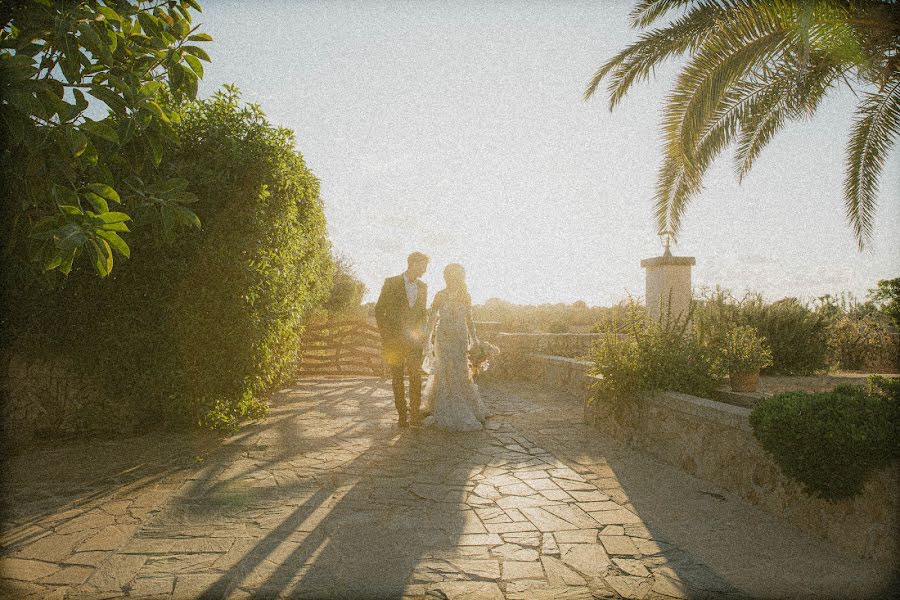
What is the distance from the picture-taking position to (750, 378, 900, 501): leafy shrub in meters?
3.11

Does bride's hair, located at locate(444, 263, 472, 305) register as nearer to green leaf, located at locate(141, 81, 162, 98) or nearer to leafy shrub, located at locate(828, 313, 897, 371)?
green leaf, located at locate(141, 81, 162, 98)

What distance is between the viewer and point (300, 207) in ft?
24.7

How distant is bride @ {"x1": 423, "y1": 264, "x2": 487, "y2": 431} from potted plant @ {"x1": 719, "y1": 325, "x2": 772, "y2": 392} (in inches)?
126

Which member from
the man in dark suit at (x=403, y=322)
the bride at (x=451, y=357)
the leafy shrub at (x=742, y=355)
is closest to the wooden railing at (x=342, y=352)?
the bride at (x=451, y=357)

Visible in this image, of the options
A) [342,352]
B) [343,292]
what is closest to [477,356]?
[342,352]

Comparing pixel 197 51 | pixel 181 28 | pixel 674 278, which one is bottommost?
pixel 674 278

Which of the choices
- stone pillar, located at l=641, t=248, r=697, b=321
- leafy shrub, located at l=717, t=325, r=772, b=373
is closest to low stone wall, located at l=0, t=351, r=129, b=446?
leafy shrub, located at l=717, t=325, r=772, b=373

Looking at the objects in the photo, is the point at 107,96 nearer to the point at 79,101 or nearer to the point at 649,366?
the point at 79,101

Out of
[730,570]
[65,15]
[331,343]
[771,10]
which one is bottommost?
[730,570]

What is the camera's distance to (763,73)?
309 inches

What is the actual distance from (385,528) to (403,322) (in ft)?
11.3

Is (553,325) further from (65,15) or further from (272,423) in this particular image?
(65,15)

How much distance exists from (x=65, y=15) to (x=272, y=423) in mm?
5226

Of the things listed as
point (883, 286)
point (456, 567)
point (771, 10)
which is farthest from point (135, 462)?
point (771, 10)
